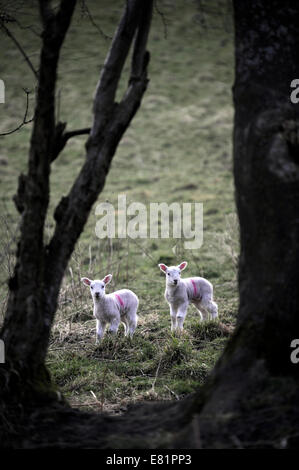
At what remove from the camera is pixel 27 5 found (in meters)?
5.30

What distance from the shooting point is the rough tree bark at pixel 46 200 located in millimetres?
4031

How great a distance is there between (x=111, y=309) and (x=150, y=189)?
1358 centimetres

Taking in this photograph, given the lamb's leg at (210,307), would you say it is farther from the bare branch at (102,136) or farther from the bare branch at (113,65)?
the bare branch at (113,65)

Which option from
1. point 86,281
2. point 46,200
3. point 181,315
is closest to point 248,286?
point 46,200

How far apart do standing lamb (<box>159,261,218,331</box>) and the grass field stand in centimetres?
26

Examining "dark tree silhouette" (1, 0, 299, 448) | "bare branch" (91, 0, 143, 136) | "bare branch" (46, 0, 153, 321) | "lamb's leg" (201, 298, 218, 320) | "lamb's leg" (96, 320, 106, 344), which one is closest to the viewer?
"dark tree silhouette" (1, 0, 299, 448)

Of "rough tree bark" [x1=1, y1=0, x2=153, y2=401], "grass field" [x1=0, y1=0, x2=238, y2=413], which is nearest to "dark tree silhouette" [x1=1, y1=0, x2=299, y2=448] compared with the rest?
"rough tree bark" [x1=1, y1=0, x2=153, y2=401]

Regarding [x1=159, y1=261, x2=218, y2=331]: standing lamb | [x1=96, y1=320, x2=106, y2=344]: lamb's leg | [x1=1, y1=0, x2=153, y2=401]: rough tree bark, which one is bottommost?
[x1=96, y1=320, x2=106, y2=344]: lamb's leg

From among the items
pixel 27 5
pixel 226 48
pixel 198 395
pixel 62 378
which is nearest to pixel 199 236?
pixel 62 378

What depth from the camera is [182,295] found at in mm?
8570

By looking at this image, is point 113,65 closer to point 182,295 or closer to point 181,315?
point 181,315

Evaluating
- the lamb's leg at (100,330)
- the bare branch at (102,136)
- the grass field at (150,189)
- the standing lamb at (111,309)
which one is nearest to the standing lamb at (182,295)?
the grass field at (150,189)

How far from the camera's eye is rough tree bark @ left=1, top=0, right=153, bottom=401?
4.03 meters

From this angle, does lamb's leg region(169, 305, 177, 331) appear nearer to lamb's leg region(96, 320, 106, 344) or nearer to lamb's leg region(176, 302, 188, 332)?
lamb's leg region(176, 302, 188, 332)
